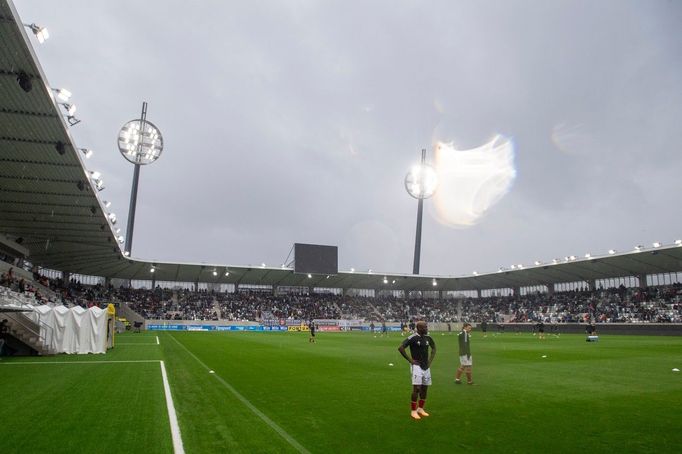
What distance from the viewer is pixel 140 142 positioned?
48.1 metres

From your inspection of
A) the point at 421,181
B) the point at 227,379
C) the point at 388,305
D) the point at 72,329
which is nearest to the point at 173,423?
the point at 227,379

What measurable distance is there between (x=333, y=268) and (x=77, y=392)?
5556cm

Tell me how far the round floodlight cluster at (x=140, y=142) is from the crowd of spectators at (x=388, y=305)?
1531 centimetres

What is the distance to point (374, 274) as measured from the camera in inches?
2800

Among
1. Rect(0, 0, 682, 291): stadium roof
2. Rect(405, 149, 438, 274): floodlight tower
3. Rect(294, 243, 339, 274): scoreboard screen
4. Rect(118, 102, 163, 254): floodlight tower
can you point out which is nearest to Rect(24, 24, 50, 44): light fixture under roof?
Rect(0, 0, 682, 291): stadium roof

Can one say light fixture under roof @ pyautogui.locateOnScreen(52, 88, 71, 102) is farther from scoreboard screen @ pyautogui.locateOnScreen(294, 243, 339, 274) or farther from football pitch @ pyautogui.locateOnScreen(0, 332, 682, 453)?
scoreboard screen @ pyautogui.locateOnScreen(294, 243, 339, 274)

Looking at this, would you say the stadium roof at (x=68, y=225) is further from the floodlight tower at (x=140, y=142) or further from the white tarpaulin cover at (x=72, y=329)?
the floodlight tower at (x=140, y=142)

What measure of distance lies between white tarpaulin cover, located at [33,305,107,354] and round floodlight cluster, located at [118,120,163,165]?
1043 inches

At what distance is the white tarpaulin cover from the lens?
23031 millimetres

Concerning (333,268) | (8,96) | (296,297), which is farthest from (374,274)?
(8,96)

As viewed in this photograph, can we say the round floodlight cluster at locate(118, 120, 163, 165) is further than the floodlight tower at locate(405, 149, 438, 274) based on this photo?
No

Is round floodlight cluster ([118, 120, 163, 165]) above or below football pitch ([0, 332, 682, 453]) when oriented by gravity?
above

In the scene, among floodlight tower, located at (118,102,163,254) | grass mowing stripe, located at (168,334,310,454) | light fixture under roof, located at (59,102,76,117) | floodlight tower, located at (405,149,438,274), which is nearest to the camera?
grass mowing stripe, located at (168,334,310,454)

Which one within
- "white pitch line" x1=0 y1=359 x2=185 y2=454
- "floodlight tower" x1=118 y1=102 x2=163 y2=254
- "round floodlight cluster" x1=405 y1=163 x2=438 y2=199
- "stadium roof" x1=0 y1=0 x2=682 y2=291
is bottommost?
"white pitch line" x1=0 y1=359 x2=185 y2=454
